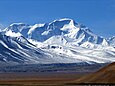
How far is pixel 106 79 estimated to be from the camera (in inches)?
5546

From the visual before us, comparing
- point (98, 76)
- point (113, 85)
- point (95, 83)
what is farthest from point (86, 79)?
point (113, 85)

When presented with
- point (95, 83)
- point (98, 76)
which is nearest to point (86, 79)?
point (98, 76)

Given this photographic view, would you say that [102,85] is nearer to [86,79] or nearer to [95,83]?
[95,83]

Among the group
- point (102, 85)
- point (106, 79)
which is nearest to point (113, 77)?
point (106, 79)

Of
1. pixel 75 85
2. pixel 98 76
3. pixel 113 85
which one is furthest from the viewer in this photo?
pixel 98 76

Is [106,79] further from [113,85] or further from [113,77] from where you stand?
[113,85]

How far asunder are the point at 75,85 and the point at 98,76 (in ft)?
47.7

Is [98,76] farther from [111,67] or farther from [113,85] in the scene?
[113,85]

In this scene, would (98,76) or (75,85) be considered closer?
(75,85)

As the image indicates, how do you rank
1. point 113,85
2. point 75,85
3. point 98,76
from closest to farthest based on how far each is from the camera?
point 113,85
point 75,85
point 98,76

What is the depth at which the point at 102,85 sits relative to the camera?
128 m

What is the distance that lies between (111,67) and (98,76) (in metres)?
5.57

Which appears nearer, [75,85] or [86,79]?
[75,85]

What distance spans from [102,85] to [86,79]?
2380 centimetres
